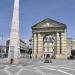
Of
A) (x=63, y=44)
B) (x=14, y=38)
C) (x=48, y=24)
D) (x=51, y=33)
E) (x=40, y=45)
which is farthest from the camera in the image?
(x=51, y=33)

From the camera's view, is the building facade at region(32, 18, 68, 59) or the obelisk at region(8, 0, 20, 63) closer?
the obelisk at region(8, 0, 20, 63)

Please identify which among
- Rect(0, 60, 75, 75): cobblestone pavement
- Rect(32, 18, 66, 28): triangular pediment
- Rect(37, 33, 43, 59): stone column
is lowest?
Rect(0, 60, 75, 75): cobblestone pavement

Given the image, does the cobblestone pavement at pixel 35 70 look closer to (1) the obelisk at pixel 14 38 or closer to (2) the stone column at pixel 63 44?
(1) the obelisk at pixel 14 38

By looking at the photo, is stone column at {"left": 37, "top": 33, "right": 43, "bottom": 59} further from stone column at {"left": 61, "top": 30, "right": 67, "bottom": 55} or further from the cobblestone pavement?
the cobblestone pavement

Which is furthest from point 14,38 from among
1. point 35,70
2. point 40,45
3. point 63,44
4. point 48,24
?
point 48,24

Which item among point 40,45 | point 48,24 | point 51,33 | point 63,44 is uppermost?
point 48,24

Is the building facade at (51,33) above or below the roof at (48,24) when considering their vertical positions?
below

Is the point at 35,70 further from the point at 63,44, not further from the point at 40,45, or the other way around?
the point at 40,45

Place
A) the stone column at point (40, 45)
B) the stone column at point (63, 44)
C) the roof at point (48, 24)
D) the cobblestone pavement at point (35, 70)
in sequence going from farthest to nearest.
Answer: the roof at point (48, 24)
the stone column at point (40, 45)
the stone column at point (63, 44)
the cobblestone pavement at point (35, 70)

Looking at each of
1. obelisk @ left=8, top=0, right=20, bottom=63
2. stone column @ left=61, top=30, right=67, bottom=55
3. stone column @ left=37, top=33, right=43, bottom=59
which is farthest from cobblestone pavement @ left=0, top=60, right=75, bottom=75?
stone column @ left=37, top=33, right=43, bottom=59

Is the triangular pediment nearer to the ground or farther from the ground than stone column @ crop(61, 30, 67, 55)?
farther from the ground

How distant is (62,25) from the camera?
103250 mm

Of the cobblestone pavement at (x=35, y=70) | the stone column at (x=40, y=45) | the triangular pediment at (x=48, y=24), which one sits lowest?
the cobblestone pavement at (x=35, y=70)

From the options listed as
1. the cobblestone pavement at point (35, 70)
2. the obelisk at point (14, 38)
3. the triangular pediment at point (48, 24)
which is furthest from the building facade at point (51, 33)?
the cobblestone pavement at point (35, 70)
